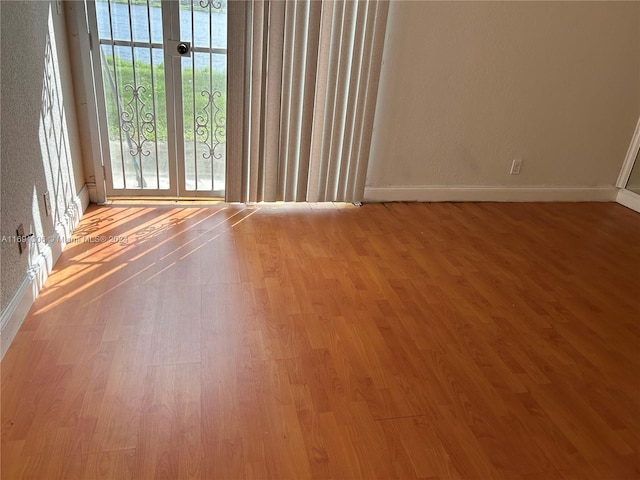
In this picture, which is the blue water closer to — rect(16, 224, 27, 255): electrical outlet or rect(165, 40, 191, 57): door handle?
rect(165, 40, 191, 57): door handle

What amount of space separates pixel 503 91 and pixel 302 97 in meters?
1.50

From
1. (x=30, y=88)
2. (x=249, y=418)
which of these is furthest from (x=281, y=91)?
(x=249, y=418)

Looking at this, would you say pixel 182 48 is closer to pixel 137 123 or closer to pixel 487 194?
pixel 137 123

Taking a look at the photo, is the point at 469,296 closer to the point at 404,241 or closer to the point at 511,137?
the point at 404,241

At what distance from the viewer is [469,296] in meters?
2.58

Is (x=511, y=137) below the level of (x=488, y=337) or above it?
above

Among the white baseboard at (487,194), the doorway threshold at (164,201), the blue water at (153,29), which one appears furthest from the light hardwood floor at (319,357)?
the blue water at (153,29)

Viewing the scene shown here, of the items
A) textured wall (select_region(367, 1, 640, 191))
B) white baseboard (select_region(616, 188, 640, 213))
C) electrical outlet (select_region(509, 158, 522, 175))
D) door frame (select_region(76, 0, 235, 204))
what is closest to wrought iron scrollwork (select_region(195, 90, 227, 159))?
door frame (select_region(76, 0, 235, 204))

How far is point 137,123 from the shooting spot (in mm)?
3207

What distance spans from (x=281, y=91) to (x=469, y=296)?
172 centimetres

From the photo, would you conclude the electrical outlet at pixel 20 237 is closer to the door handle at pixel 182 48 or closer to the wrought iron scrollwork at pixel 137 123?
the wrought iron scrollwork at pixel 137 123

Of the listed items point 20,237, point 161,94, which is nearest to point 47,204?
point 20,237

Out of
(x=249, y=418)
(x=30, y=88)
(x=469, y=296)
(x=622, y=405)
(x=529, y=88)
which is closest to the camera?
(x=249, y=418)

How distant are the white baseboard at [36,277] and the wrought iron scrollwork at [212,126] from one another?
865 millimetres
